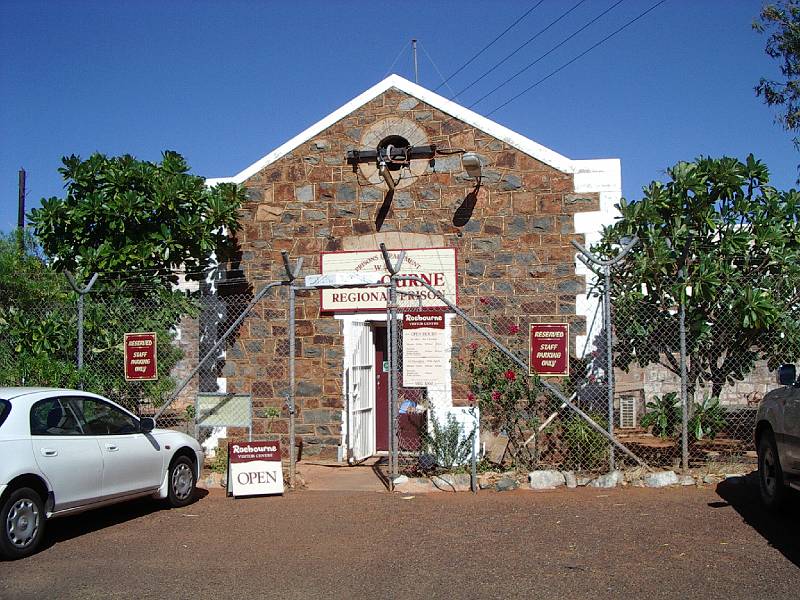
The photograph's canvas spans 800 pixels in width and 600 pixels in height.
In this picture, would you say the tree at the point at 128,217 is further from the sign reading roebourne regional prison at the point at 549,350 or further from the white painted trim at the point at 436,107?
the sign reading roebourne regional prison at the point at 549,350

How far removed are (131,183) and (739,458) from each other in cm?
884

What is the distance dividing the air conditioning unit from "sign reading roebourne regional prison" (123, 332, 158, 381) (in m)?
8.16

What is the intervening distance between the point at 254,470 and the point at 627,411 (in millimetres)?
7663

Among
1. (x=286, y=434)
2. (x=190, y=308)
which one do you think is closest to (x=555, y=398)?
(x=286, y=434)

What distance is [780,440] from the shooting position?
25.7ft

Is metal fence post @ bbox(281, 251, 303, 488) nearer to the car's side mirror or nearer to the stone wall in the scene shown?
the stone wall

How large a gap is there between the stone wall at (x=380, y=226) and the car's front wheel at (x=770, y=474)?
3.69 m

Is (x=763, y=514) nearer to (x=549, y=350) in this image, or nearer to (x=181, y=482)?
(x=549, y=350)

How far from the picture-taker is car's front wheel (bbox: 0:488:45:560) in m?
6.83

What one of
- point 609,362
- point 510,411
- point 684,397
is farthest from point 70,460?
point 684,397

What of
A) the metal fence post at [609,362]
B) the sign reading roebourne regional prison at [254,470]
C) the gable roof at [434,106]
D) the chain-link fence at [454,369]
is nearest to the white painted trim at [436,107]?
the gable roof at [434,106]

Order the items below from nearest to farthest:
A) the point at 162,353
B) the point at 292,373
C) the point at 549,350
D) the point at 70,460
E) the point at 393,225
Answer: the point at 70,460
the point at 549,350
the point at 292,373
the point at 162,353
the point at 393,225

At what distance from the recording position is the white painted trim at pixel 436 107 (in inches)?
468

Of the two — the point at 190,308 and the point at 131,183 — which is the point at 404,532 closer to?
the point at 190,308
